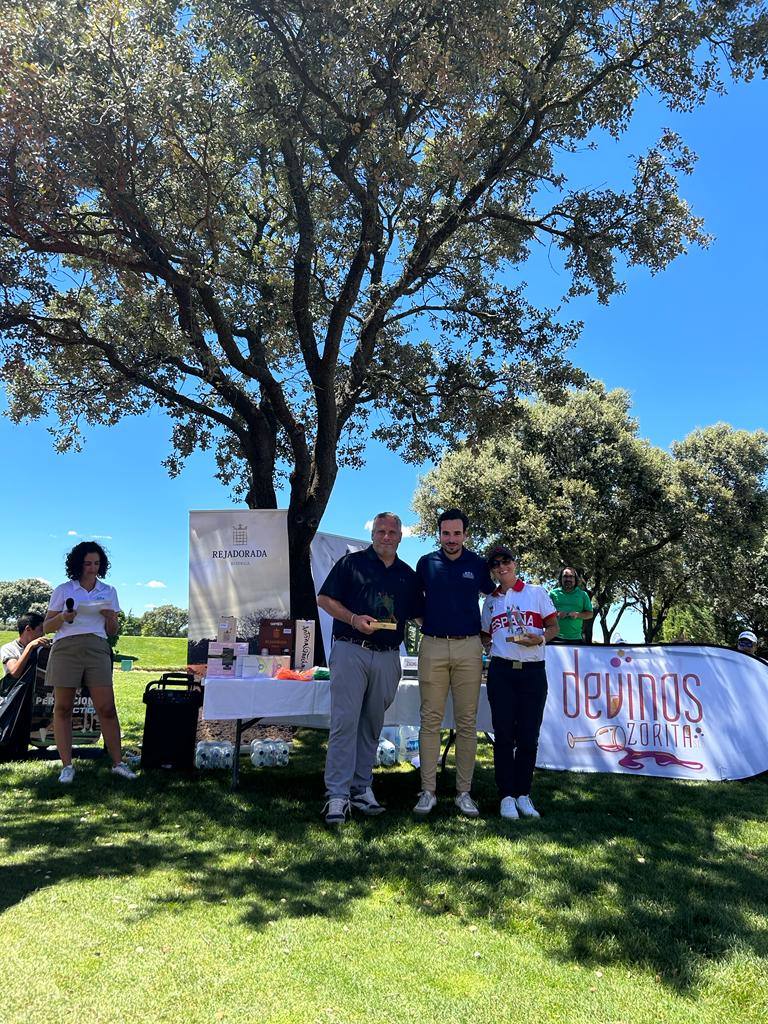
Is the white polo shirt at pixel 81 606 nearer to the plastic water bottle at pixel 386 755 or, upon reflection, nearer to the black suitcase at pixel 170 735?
the black suitcase at pixel 170 735

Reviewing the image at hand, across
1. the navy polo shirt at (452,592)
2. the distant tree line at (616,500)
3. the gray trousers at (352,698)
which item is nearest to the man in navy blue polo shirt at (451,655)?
the navy polo shirt at (452,592)

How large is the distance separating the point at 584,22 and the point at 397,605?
7342 millimetres

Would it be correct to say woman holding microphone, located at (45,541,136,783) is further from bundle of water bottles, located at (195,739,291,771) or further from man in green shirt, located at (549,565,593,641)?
man in green shirt, located at (549,565,593,641)

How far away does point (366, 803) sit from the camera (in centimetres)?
523

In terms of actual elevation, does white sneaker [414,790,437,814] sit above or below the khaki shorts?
below

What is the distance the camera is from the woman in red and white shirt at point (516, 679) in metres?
5.12

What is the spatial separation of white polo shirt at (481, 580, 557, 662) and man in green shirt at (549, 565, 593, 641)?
3479 millimetres

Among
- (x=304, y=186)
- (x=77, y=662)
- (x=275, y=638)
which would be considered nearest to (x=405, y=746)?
(x=275, y=638)

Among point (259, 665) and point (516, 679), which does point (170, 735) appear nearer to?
point (259, 665)

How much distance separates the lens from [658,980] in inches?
111

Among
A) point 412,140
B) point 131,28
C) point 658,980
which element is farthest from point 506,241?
point 658,980

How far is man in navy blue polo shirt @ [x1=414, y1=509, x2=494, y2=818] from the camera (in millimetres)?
5160

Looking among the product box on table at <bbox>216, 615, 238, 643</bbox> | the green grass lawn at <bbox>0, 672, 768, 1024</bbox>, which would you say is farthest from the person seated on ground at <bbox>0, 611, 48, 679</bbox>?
the product box on table at <bbox>216, 615, 238, 643</bbox>

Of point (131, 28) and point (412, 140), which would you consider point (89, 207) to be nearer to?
point (131, 28)
